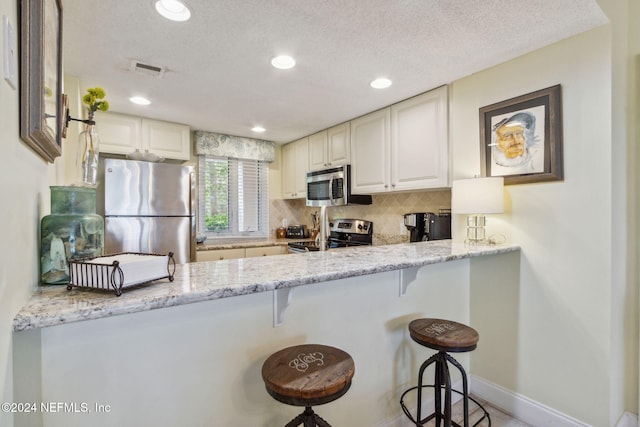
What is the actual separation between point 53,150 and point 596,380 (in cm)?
265

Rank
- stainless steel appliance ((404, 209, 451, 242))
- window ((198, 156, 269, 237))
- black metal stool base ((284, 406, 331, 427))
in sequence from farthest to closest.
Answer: window ((198, 156, 269, 237))
stainless steel appliance ((404, 209, 451, 242))
black metal stool base ((284, 406, 331, 427))

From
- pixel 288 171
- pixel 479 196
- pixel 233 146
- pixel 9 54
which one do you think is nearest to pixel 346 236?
pixel 288 171

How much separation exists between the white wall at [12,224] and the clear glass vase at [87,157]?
0.26 metres

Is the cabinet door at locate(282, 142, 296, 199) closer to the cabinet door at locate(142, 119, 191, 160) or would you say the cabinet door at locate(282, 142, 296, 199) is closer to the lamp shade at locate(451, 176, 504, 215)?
the cabinet door at locate(142, 119, 191, 160)

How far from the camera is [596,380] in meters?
1.64

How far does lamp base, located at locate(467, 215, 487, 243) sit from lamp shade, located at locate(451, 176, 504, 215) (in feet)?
0.86

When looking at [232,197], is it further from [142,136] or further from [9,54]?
[9,54]

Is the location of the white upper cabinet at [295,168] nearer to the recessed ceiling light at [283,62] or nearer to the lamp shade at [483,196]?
the recessed ceiling light at [283,62]

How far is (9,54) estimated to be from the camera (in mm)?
640

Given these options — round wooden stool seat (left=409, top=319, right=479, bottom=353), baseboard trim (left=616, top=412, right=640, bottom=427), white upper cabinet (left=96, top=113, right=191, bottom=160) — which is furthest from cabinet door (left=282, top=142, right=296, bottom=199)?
baseboard trim (left=616, top=412, right=640, bottom=427)

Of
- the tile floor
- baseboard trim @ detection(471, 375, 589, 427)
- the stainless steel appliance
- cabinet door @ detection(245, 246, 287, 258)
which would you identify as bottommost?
the tile floor

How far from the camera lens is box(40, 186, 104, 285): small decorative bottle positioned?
0.92 meters

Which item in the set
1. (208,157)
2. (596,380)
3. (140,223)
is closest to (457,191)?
(596,380)

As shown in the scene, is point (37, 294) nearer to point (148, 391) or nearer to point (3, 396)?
point (3, 396)
